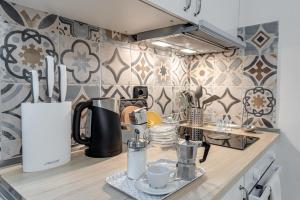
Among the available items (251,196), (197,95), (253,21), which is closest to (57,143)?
(251,196)

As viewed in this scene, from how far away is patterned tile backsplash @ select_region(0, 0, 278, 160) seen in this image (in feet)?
2.54

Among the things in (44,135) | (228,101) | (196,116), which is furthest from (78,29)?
(228,101)

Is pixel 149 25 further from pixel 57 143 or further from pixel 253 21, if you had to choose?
pixel 253 21

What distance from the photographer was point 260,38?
1.43 meters

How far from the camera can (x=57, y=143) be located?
778mm

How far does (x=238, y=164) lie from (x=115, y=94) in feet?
2.15

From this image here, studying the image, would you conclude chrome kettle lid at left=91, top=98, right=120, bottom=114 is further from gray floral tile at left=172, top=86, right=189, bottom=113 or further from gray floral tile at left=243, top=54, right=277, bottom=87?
gray floral tile at left=243, top=54, right=277, bottom=87

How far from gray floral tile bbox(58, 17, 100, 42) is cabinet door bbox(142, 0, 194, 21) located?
0.38 metres

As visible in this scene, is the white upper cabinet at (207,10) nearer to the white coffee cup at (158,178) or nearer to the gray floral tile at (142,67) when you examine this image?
the gray floral tile at (142,67)

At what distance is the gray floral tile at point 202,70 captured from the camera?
1.63 meters

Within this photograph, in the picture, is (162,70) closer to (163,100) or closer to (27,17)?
(163,100)

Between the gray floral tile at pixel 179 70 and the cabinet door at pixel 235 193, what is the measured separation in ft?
2.96

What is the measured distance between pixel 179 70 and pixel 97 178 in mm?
1118

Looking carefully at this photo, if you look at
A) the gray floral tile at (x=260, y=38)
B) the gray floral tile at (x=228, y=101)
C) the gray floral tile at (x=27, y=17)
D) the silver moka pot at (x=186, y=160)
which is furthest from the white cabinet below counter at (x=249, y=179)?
the gray floral tile at (x=27, y=17)
